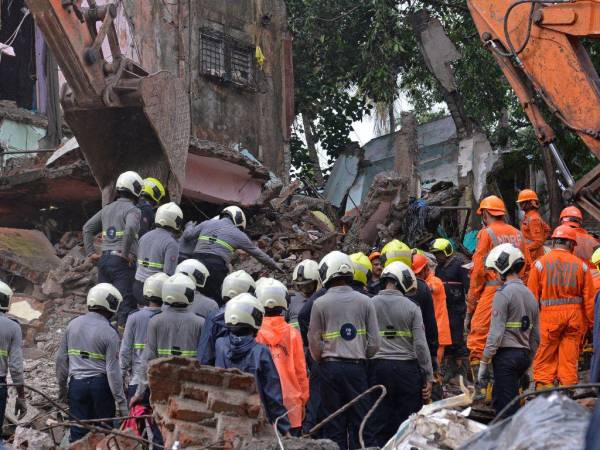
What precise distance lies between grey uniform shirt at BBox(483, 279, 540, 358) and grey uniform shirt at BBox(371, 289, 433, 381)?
56 centimetres

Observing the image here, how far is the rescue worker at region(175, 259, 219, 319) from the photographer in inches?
374

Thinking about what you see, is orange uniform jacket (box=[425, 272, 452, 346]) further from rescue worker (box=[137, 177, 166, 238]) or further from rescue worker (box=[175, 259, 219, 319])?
rescue worker (box=[137, 177, 166, 238])

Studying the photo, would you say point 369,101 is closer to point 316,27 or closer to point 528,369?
point 316,27

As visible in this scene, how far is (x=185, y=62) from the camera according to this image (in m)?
19.7

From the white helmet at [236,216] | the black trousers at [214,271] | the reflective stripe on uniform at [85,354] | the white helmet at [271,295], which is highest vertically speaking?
the white helmet at [236,216]

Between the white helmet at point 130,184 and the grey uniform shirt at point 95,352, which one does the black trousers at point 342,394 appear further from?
the white helmet at point 130,184

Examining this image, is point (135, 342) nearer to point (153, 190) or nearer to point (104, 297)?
point (104, 297)

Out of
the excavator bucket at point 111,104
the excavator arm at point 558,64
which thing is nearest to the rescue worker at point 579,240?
the excavator arm at point 558,64

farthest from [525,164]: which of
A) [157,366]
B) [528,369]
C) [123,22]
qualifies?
Result: [157,366]

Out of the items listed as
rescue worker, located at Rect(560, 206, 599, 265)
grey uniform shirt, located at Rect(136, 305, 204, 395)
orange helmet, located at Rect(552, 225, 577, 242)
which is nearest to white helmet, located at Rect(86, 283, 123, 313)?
grey uniform shirt, located at Rect(136, 305, 204, 395)

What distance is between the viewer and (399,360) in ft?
30.2

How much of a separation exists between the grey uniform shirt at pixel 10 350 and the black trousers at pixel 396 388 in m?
3.04

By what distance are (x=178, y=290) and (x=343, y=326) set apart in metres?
1.36

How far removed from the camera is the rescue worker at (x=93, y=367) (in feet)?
31.1
